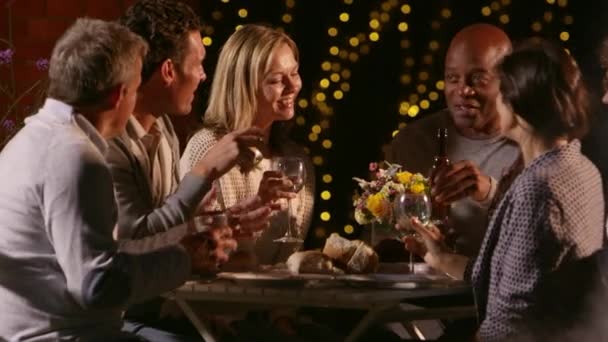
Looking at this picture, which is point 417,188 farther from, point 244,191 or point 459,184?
point 244,191

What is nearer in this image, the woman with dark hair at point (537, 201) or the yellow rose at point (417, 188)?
the woman with dark hair at point (537, 201)

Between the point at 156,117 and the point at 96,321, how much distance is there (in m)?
0.95

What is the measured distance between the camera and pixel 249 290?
293cm

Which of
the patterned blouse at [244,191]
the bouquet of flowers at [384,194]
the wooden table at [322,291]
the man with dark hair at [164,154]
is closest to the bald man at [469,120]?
the patterned blouse at [244,191]

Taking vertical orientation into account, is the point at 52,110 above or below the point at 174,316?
above

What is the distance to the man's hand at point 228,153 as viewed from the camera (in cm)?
315

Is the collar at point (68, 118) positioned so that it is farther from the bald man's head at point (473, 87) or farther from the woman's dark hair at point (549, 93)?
the bald man's head at point (473, 87)

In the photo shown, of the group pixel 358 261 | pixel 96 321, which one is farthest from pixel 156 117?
pixel 96 321

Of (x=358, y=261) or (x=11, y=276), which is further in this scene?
(x=358, y=261)

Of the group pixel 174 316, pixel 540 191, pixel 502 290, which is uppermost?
pixel 540 191

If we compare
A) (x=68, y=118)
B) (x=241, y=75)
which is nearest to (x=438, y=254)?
(x=68, y=118)

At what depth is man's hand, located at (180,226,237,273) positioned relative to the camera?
2.77m

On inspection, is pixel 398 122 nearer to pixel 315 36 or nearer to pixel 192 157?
pixel 315 36

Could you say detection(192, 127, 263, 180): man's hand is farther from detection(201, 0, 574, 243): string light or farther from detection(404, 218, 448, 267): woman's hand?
detection(201, 0, 574, 243): string light
